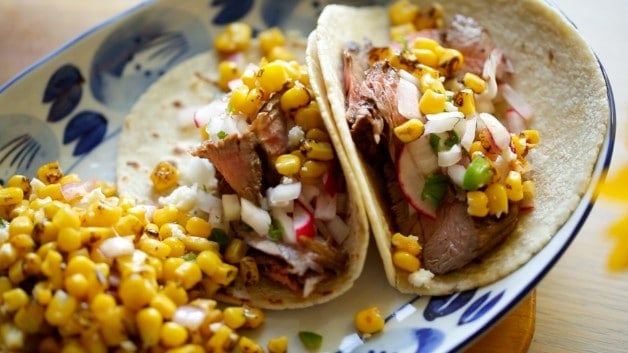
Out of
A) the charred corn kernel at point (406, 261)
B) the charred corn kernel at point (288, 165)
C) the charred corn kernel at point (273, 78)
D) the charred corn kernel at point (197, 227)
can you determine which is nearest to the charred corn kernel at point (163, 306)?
the charred corn kernel at point (197, 227)

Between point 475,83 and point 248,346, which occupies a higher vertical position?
point 475,83

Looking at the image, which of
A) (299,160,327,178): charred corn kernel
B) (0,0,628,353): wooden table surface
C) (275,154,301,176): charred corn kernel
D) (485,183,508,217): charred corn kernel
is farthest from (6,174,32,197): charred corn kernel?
(485,183,508,217): charred corn kernel

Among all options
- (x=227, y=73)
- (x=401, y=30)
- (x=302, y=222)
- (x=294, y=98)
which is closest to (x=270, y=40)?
(x=227, y=73)

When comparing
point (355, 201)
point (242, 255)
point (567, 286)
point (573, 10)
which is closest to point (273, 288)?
point (242, 255)

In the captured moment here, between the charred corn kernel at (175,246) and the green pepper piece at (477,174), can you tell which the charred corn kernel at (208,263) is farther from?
the green pepper piece at (477,174)

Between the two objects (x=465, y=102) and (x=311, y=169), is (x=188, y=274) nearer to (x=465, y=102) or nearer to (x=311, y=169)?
(x=311, y=169)

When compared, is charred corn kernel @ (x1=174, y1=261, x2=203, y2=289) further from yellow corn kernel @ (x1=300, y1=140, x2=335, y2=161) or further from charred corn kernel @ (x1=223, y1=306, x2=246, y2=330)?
yellow corn kernel @ (x1=300, y1=140, x2=335, y2=161)

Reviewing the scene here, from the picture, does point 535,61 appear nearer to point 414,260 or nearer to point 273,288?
point 414,260
